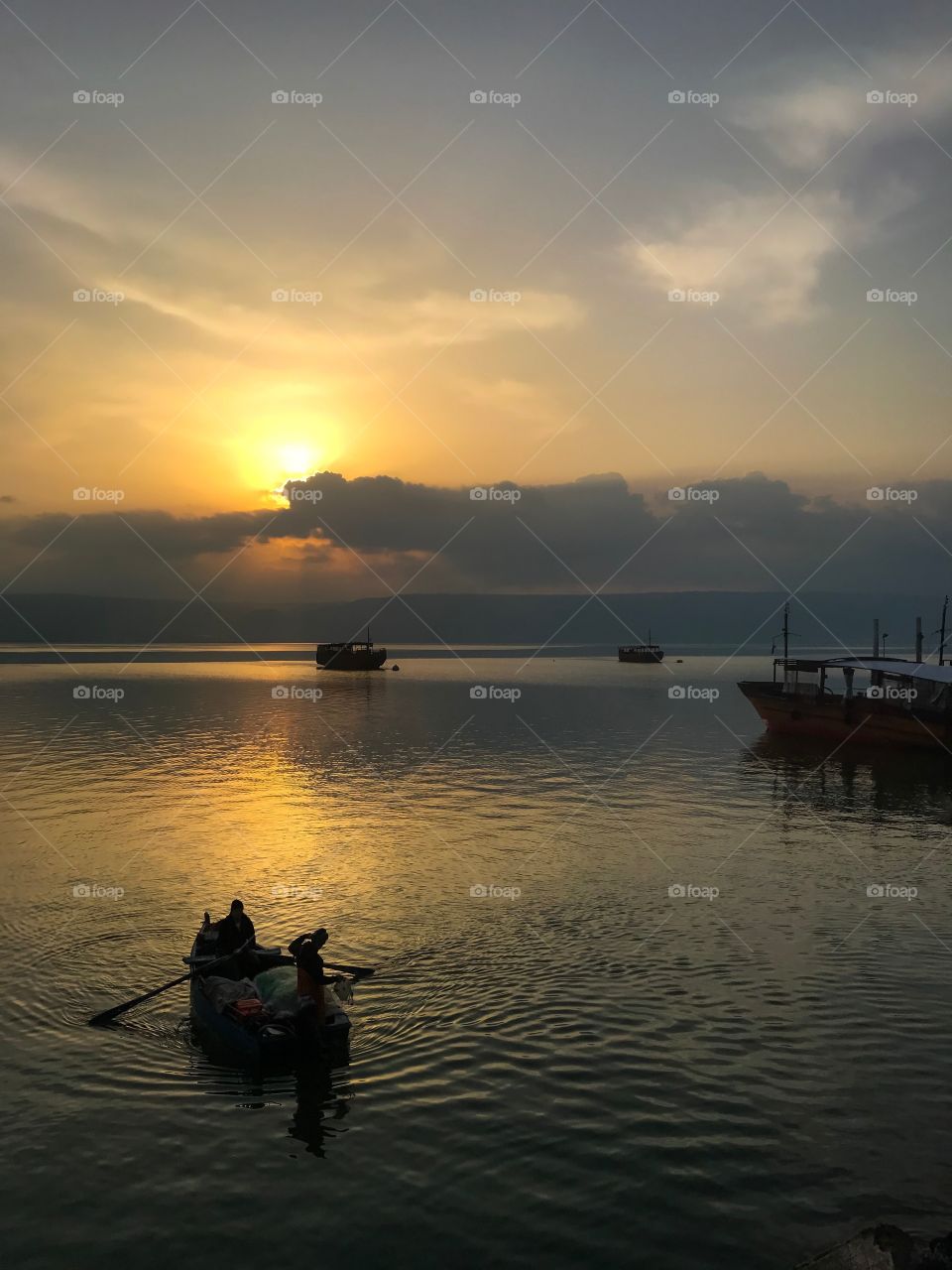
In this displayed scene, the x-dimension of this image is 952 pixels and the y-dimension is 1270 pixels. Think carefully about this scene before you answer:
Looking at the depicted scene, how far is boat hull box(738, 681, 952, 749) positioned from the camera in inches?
2783

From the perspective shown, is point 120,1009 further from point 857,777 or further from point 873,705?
point 873,705

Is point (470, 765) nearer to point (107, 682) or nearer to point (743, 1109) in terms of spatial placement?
point (743, 1109)

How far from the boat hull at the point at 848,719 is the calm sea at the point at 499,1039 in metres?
24.9

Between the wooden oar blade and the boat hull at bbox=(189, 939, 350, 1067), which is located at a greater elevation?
the boat hull at bbox=(189, 939, 350, 1067)

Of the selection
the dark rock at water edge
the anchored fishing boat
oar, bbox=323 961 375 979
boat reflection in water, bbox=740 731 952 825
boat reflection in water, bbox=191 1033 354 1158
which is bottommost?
boat reflection in water, bbox=740 731 952 825

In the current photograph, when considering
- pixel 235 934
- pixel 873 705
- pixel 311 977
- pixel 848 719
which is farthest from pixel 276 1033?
pixel 848 719

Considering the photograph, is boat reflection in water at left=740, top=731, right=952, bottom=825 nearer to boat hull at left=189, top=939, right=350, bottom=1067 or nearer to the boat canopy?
the boat canopy

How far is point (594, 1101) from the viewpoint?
15.3 meters

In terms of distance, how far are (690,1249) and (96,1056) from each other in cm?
1166

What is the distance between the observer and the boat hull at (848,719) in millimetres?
70688

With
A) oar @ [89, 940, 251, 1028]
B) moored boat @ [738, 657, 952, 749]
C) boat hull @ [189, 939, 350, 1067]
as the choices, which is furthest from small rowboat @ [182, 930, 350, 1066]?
moored boat @ [738, 657, 952, 749]

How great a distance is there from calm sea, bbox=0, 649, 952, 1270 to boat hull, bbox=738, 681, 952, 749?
2492 centimetres

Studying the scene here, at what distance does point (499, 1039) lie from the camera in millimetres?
17891

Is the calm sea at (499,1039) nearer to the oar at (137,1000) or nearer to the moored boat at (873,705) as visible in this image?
the oar at (137,1000)
